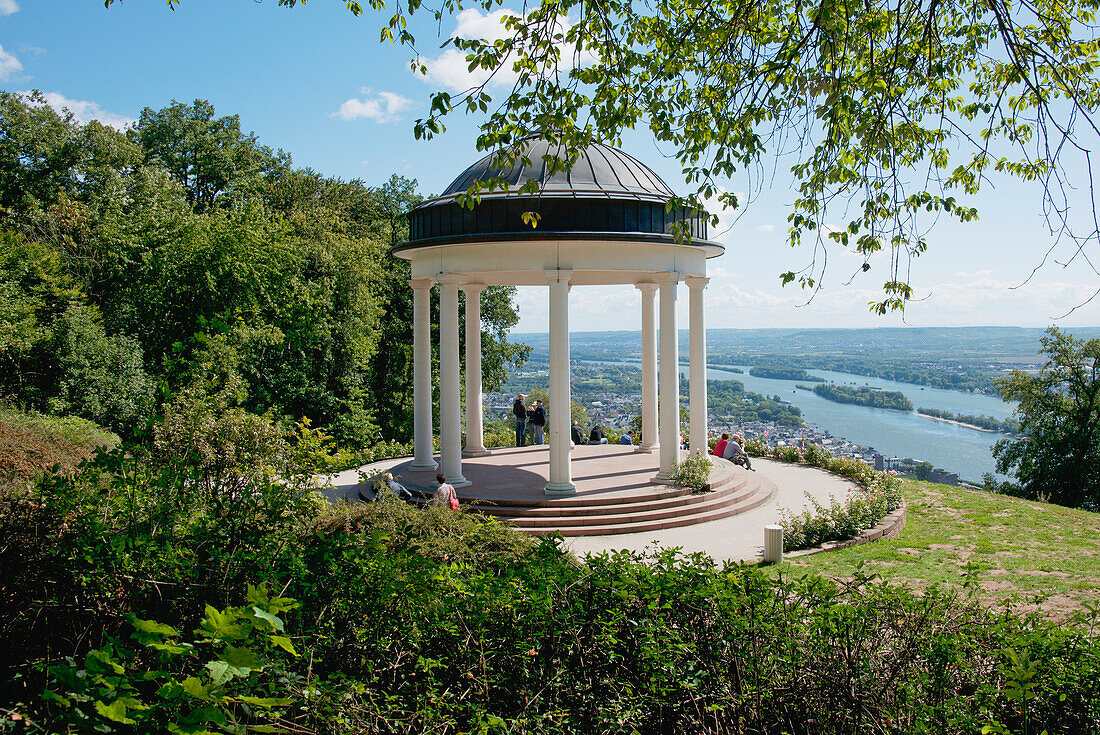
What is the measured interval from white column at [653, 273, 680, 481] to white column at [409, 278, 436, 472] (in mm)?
7052

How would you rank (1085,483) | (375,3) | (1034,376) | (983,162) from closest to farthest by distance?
(375,3) → (983,162) → (1085,483) → (1034,376)

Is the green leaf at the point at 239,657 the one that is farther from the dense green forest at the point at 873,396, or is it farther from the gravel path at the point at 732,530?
the dense green forest at the point at 873,396

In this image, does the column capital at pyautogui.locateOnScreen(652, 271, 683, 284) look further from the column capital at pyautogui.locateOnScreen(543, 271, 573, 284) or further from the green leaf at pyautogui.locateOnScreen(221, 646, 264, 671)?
the green leaf at pyautogui.locateOnScreen(221, 646, 264, 671)

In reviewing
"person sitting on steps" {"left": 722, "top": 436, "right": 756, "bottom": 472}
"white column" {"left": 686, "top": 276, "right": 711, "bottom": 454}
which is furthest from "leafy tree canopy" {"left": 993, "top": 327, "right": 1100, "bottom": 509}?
"white column" {"left": 686, "top": 276, "right": 711, "bottom": 454}

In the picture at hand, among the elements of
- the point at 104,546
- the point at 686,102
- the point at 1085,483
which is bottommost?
the point at 1085,483

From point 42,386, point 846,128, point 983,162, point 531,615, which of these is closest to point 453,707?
point 531,615

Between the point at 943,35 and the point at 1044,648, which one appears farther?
the point at 943,35

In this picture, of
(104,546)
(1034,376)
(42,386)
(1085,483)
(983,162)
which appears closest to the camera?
(104,546)

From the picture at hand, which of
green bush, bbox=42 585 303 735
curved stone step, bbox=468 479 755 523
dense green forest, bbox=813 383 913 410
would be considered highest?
green bush, bbox=42 585 303 735

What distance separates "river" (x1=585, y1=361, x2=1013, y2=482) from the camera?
246 feet

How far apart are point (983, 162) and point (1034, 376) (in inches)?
1454

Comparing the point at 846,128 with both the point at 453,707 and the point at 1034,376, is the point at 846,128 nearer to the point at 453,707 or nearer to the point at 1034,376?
the point at 453,707

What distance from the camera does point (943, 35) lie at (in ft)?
29.9

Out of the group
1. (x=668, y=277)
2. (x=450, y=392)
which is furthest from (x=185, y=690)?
(x=668, y=277)
